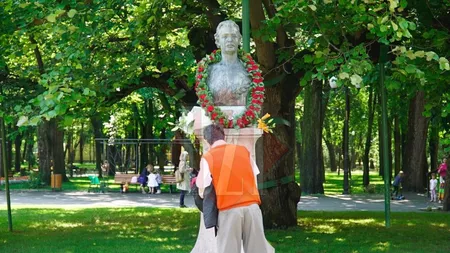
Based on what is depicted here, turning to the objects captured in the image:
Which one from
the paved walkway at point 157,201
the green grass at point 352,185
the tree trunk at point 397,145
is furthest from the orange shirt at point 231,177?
Result: the tree trunk at point 397,145

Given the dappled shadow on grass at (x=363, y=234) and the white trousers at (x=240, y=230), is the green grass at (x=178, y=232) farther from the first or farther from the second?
the white trousers at (x=240, y=230)

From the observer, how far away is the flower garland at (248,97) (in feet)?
33.8

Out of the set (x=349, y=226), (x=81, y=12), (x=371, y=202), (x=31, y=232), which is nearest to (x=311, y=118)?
(x=371, y=202)

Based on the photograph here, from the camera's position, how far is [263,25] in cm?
1455

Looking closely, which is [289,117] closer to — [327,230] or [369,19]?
[327,230]

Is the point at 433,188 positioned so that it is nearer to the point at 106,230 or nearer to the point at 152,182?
the point at 152,182

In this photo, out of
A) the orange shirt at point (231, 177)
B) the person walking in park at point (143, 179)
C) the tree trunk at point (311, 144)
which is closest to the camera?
the orange shirt at point (231, 177)

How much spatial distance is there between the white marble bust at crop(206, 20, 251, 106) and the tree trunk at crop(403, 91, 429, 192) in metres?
21.7

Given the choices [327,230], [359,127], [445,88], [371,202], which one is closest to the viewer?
[445,88]

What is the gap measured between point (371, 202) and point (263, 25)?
15130 mm

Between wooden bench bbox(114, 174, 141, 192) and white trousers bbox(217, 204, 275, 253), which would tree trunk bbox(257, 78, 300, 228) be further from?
wooden bench bbox(114, 174, 141, 192)

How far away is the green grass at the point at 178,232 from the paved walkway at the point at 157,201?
341 cm

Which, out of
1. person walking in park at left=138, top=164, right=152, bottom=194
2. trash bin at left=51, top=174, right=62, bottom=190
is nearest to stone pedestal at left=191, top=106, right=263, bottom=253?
person walking in park at left=138, top=164, right=152, bottom=194

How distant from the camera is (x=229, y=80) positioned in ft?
35.2
